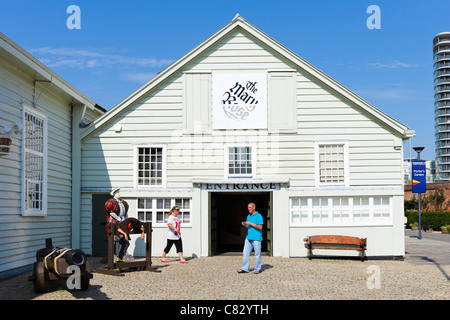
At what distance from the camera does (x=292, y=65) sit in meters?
17.8

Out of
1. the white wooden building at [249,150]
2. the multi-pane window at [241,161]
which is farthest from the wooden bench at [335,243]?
the multi-pane window at [241,161]

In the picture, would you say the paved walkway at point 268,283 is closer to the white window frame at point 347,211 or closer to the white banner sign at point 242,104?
the white window frame at point 347,211

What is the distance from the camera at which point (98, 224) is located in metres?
18.2

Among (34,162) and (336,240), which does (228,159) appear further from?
(34,162)

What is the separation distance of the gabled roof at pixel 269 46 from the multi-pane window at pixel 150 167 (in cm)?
170

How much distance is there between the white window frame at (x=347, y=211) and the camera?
57.6ft

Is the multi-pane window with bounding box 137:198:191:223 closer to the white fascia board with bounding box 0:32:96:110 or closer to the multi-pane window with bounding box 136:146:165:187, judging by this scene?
the multi-pane window with bounding box 136:146:165:187

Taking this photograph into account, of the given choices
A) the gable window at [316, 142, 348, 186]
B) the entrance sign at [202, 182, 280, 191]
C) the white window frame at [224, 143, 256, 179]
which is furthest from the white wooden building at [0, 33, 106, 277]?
the gable window at [316, 142, 348, 186]

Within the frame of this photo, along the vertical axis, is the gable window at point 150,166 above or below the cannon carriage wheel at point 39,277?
above

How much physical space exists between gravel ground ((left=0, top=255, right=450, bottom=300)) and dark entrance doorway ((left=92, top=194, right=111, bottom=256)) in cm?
284

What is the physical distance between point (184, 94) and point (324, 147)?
509 cm

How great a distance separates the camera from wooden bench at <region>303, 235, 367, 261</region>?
658 inches

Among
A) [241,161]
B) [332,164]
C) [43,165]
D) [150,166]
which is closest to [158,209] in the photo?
[150,166]
